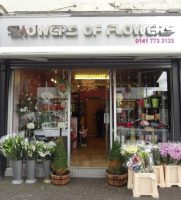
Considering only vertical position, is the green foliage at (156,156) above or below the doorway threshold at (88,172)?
above

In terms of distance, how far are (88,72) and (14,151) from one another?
3.38 metres

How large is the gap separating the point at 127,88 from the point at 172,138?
182 cm

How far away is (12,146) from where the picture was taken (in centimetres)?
757

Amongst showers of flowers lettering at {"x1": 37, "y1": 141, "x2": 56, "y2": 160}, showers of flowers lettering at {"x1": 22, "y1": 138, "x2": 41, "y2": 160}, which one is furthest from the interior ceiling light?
showers of flowers lettering at {"x1": 22, "y1": 138, "x2": 41, "y2": 160}

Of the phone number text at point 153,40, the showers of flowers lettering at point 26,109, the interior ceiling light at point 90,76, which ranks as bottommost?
the showers of flowers lettering at point 26,109

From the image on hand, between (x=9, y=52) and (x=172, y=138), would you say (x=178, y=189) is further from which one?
(x=9, y=52)

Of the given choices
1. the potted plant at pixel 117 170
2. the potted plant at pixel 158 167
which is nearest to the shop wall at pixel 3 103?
the potted plant at pixel 117 170

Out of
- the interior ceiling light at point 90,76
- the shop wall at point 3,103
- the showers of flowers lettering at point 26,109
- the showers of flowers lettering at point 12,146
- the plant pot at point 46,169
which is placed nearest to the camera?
the showers of flowers lettering at point 12,146

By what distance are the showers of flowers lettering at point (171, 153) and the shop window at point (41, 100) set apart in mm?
2830

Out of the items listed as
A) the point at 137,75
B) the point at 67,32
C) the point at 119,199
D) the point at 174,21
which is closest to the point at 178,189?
the point at 119,199

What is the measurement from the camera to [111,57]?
8.04 metres

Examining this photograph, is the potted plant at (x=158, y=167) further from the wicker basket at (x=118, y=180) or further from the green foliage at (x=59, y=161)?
the green foliage at (x=59, y=161)

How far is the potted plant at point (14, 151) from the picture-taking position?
24.9ft

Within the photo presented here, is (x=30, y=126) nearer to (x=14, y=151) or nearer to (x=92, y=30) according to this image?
(x=14, y=151)
